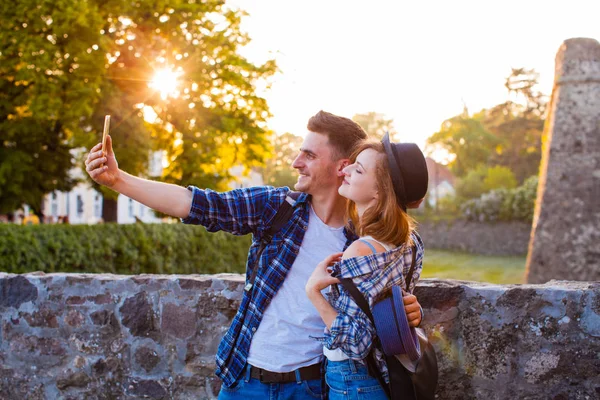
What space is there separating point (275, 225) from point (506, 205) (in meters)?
32.0

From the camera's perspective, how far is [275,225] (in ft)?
8.43

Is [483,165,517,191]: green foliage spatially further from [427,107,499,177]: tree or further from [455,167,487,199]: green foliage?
[427,107,499,177]: tree

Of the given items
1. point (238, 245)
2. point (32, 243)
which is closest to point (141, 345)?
point (32, 243)

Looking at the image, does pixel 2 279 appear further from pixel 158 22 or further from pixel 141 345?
pixel 158 22

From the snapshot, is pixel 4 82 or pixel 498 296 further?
pixel 4 82

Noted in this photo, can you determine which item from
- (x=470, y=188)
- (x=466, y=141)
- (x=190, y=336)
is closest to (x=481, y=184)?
(x=470, y=188)

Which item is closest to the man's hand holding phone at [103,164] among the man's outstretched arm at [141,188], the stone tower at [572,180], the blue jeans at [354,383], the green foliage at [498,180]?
the man's outstretched arm at [141,188]

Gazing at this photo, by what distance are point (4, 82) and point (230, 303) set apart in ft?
47.4

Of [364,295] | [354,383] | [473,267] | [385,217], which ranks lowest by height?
[473,267]

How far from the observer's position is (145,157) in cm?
1709

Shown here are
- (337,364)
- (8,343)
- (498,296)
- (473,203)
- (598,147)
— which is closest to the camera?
(337,364)

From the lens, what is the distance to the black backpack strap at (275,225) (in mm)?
2561

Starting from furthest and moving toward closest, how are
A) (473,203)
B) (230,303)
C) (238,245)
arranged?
(473,203) < (238,245) < (230,303)

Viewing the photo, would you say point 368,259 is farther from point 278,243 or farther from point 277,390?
point 277,390
